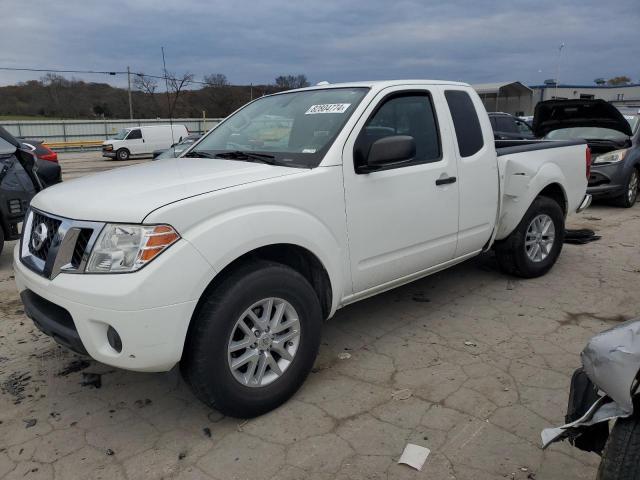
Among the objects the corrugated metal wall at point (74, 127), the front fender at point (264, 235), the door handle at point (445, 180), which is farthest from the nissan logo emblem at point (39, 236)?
the corrugated metal wall at point (74, 127)

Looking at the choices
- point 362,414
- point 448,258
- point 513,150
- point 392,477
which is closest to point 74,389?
point 362,414

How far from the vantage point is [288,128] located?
363cm

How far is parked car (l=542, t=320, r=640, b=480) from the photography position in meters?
1.68

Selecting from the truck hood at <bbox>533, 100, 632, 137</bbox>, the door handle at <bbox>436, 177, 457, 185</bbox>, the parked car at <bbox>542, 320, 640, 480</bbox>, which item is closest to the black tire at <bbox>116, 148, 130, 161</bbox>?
the truck hood at <bbox>533, 100, 632, 137</bbox>

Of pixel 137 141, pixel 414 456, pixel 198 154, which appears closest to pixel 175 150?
pixel 198 154

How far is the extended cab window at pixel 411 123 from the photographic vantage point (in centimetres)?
355

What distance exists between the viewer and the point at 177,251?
242 cm

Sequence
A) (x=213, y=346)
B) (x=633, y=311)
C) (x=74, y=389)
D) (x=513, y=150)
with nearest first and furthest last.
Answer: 1. (x=213, y=346)
2. (x=74, y=389)
3. (x=633, y=311)
4. (x=513, y=150)

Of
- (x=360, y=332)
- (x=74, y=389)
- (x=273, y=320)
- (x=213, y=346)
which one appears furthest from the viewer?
(x=360, y=332)

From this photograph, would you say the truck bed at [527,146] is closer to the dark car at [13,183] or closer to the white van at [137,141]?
the dark car at [13,183]

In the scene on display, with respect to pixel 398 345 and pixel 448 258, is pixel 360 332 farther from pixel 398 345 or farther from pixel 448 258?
pixel 448 258

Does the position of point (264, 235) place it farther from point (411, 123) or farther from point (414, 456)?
point (411, 123)

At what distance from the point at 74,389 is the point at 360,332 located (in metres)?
2.04

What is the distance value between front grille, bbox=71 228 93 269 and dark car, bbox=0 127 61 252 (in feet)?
13.0
